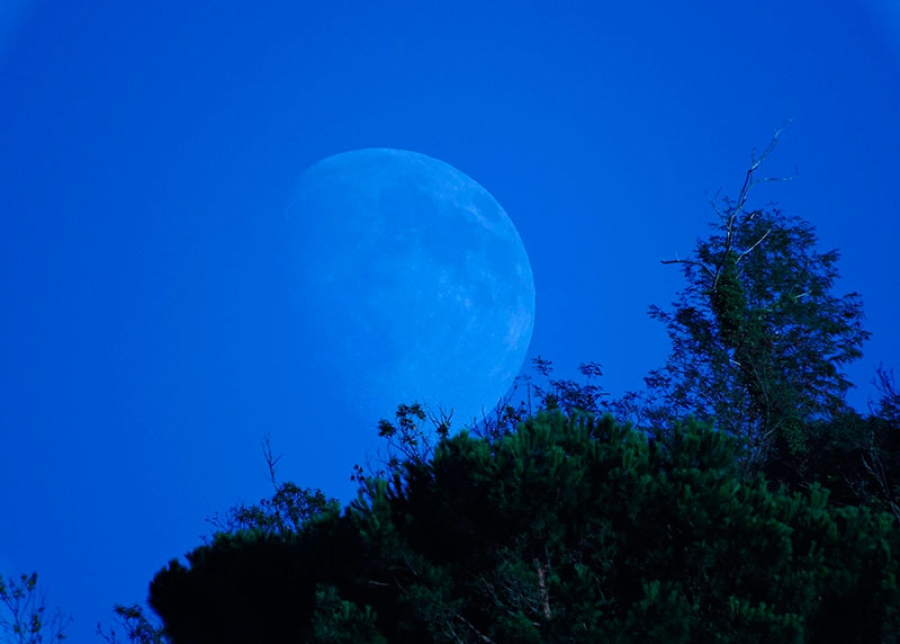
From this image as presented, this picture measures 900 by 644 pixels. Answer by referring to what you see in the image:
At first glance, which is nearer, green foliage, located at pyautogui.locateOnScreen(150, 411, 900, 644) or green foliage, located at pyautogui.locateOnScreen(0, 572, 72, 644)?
green foliage, located at pyautogui.locateOnScreen(150, 411, 900, 644)

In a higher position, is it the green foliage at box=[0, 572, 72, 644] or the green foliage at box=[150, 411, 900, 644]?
the green foliage at box=[0, 572, 72, 644]

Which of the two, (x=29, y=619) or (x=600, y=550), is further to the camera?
(x=29, y=619)

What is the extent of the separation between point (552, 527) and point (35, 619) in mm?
15505

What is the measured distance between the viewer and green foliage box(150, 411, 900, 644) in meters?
9.66

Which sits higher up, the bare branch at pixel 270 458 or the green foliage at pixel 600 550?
the bare branch at pixel 270 458

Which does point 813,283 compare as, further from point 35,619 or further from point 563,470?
point 35,619

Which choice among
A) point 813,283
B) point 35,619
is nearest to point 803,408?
point 813,283

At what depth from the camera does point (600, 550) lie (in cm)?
1088

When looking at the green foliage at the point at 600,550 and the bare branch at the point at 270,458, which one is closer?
the green foliage at the point at 600,550

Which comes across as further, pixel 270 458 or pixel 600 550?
pixel 270 458

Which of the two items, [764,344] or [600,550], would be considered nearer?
[600,550]

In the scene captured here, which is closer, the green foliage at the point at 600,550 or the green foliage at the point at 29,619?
the green foliage at the point at 600,550

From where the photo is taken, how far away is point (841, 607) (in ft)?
33.5

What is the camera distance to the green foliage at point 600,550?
9656mm
